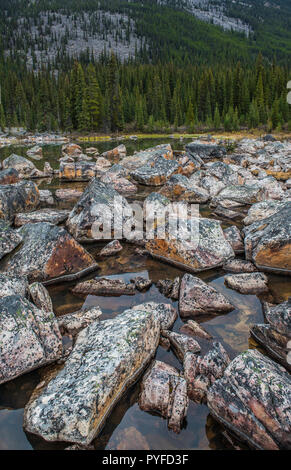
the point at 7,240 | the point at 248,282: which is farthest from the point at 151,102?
the point at 248,282

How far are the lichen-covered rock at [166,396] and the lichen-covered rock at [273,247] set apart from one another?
4.86 metres

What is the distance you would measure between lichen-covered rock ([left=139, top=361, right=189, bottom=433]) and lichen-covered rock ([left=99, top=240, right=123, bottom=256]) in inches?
205

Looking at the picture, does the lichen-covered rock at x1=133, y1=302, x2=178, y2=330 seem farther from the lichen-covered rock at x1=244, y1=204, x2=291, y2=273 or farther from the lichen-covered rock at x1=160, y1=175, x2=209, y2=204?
the lichen-covered rock at x1=160, y1=175, x2=209, y2=204

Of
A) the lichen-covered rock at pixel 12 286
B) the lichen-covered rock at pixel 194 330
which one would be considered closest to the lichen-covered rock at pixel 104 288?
the lichen-covered rock at pixel 12 286

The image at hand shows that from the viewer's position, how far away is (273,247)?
8.21m

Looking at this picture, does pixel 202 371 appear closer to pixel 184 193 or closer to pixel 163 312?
pixel 163 312

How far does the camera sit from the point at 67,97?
74938mm

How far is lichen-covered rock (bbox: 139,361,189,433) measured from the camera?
414 cm

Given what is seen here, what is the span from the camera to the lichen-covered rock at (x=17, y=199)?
40.8 ft

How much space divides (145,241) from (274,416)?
6.64m

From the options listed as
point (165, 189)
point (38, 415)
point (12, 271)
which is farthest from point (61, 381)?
A: point (165, 189)

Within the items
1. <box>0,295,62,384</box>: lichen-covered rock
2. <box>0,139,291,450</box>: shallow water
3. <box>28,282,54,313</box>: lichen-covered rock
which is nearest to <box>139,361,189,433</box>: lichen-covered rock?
<box>0,139,291,450</box>: shallow water

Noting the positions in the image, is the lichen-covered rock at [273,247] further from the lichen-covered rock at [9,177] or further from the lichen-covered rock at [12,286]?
the lichen-covered rock at [9,177]

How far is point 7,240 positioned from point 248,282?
7.30 m
